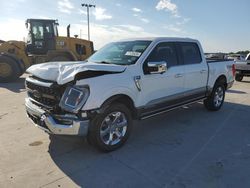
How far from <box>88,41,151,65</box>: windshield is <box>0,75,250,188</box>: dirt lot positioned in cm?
152

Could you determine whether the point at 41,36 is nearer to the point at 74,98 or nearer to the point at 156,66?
the point at 156,66

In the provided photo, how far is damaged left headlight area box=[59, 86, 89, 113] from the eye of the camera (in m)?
3.60

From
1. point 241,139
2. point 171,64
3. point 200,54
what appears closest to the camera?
point 241,139

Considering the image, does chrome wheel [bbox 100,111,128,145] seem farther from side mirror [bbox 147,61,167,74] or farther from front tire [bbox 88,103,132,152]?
side mirror [bbox 147,61,167,74]

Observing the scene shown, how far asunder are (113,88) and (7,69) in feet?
33.8

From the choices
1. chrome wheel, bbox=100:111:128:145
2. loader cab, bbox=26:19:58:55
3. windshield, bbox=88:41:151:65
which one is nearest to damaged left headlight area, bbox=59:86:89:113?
chrome wheel, bbox=100:111:128:145

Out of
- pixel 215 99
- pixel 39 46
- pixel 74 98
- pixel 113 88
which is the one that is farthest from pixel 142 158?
pixel 39 46

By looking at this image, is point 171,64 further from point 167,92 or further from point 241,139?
point 241,139

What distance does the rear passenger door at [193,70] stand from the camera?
554 centimetres

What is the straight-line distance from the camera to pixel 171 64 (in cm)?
514

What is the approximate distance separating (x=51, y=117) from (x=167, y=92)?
7.82 feet

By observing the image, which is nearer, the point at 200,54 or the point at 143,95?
the point at 143,95

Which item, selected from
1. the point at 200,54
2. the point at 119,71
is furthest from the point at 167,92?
the point at 200,54

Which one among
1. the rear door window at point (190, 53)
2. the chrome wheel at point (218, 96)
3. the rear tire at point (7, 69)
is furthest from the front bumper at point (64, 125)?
the rear tire at point (7, 69)
